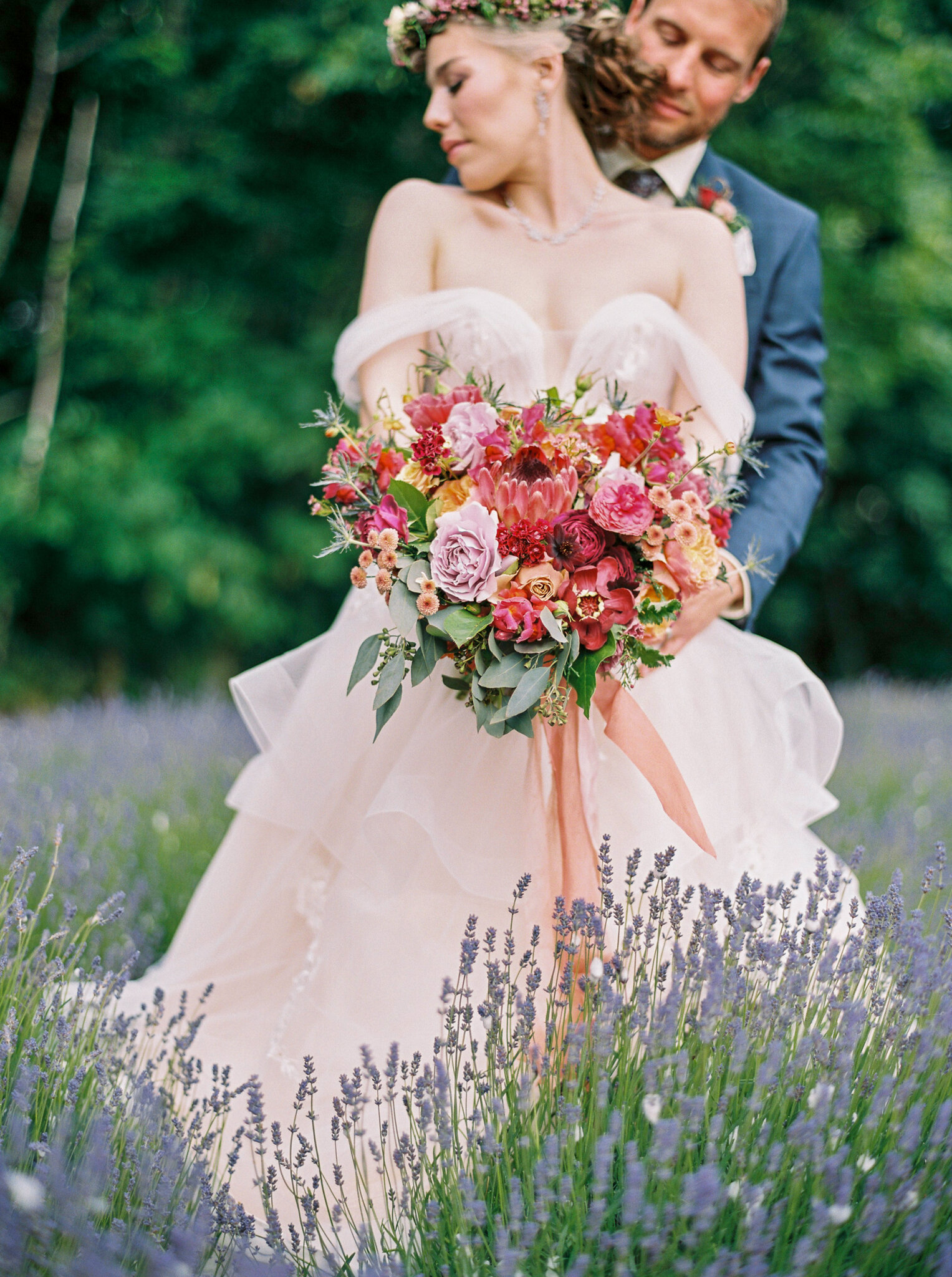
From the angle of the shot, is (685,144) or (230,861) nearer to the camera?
(230,861)

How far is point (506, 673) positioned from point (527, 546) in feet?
0.72

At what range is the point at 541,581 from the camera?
1838 millimetres

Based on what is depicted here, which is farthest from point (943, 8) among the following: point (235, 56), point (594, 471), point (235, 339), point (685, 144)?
point (594, 471)

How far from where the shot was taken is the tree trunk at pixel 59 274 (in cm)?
779

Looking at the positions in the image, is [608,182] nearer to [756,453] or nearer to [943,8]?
[756,453]

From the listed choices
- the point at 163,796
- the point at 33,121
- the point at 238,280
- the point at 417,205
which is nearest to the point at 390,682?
the point at 417,205

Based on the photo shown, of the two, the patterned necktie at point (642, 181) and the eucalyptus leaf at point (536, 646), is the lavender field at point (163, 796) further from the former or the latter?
the patterned necktie at point (642, 181)

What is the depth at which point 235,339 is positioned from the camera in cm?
795

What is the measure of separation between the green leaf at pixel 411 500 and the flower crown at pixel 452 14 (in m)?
1.31

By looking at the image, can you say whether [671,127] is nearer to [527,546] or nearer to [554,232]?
[554,232]

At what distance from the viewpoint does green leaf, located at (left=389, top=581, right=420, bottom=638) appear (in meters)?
1.85

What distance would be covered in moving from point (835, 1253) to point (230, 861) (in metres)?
1.92

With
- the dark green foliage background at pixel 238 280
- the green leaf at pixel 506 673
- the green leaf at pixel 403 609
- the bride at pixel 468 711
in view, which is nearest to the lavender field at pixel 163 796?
the bride at pixel 468 711

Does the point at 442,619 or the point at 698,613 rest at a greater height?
the point at 442,619
